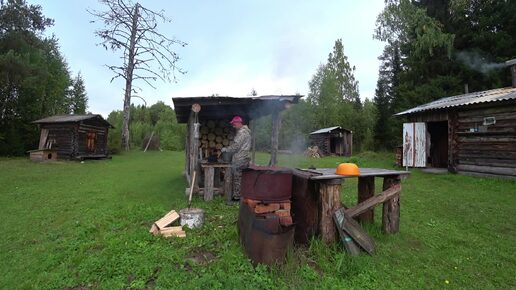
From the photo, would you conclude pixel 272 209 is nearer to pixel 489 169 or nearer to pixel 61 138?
pixel 489 169

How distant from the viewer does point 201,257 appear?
4055 mm

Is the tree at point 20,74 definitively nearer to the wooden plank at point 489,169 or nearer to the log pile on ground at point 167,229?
the log pile on ground at point 167,229

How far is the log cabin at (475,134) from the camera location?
9945 mm

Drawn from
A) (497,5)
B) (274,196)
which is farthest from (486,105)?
(497,5)

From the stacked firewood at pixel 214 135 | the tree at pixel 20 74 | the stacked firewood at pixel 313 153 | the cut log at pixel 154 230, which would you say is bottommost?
the cut log at pixel 154 230

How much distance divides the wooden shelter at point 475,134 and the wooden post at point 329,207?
29.6 feet

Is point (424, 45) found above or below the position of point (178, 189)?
above

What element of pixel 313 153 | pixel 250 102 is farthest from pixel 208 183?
pixel 313 153

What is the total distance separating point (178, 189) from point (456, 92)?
18.7 meters

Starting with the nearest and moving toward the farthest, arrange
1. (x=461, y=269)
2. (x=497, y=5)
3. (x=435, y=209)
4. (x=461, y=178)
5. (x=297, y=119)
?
(x=461, y=269) → (x=435, y=209) → (x=461, y=178) → (x=497, y=5) → (x=297, y=119)

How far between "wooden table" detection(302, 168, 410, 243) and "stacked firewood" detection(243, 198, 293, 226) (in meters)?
0.54

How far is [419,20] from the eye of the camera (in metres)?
18.6

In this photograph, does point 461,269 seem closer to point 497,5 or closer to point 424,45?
point 424,45

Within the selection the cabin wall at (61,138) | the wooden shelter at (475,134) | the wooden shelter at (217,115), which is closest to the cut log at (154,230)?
the wooden shelter at (217,115)
